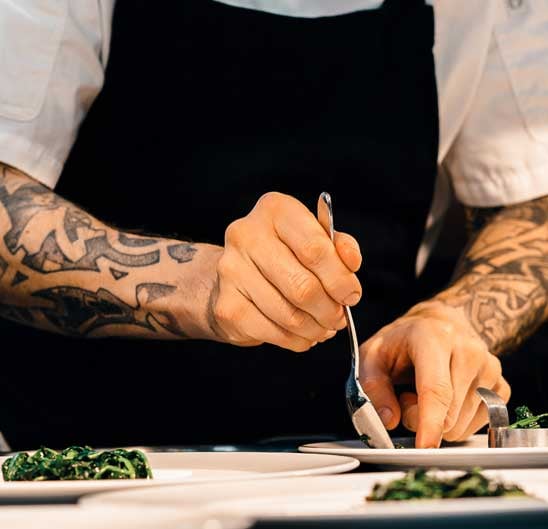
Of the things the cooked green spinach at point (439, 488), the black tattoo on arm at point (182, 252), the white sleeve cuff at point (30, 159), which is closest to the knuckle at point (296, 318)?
the black tattoo on arm at point (182, 252)

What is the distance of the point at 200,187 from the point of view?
4.94 feet

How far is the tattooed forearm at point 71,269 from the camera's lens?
1304 mm

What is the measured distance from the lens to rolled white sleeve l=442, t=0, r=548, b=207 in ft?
5.67

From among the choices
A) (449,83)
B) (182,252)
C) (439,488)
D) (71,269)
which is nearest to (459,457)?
(439,488)

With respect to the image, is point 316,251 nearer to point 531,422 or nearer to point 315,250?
point 315,250

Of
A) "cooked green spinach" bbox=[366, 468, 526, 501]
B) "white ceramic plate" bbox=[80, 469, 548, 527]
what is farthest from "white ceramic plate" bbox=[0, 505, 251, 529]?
"cooked green spinach" bbox=[366, 468, 526, 501]

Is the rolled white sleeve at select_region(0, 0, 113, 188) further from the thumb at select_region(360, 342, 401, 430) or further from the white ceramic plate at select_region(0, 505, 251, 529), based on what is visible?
the white ceramic plate at select_region(0, 505, 251, 529)

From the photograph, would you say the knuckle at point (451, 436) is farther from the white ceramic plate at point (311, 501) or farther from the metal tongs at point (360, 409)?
the white ceramic plate at point (311, 501)

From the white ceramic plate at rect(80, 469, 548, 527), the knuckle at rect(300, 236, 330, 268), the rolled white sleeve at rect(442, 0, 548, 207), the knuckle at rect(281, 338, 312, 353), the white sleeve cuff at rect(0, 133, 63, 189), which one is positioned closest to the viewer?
the white ceramic plate at rect(80, 469, 548, 527)

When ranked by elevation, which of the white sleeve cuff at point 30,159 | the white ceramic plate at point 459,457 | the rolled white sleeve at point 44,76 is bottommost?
the white ceramic plate at point 459,457

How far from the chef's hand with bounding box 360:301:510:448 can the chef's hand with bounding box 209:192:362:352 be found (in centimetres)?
14

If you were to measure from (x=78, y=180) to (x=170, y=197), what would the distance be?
6.3 inches

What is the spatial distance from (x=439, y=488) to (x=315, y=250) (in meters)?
0.40

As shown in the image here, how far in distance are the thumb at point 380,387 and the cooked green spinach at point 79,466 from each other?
44 centimetres
